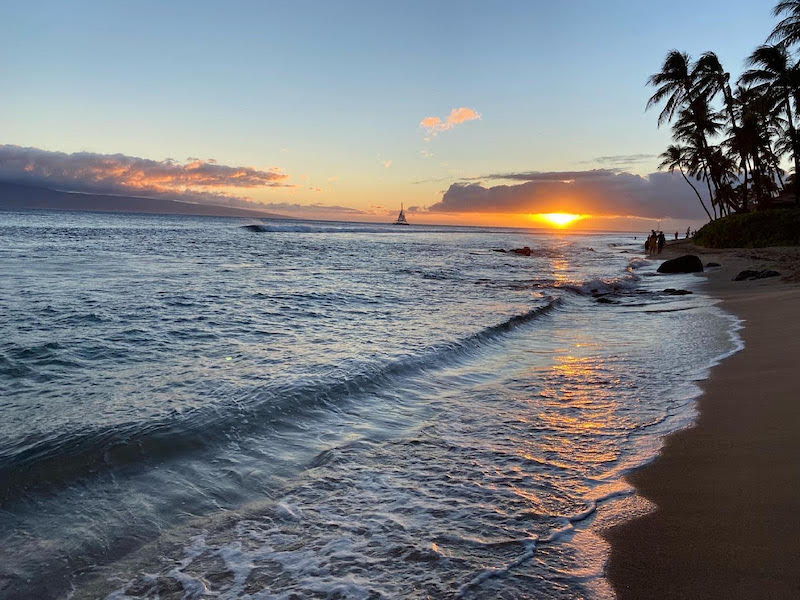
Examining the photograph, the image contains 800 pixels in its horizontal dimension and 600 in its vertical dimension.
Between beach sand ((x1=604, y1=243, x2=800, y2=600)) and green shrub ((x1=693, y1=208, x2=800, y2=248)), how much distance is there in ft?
108

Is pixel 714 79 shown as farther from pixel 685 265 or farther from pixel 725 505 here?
pixel 725 505

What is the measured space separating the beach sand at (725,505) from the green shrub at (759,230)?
108 feet

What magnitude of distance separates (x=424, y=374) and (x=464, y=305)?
7.42m

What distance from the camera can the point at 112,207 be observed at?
173625mm

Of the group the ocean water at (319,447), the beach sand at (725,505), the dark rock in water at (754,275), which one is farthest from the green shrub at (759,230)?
the beach sand at (725,505)

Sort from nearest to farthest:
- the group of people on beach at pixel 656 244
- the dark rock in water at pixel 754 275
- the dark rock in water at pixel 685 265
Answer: the dark rock in water at pixel 754 275 → the dark rock in water at pixel 685 265 → the group of people on beach at pixel 656 244

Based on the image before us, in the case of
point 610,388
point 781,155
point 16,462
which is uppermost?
point 781,155

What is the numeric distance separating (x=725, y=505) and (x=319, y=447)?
3.46m

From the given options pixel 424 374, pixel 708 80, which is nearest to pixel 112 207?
pixel 708 80

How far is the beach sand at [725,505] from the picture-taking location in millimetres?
2680

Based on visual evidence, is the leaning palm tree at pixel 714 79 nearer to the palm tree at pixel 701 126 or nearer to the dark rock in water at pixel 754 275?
the palm tree at pixel 701 126

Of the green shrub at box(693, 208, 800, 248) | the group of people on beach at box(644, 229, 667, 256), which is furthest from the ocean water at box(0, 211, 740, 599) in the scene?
the group of people on beach at box(644, 229, 667, 256)

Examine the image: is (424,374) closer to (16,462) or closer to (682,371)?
(682,371)

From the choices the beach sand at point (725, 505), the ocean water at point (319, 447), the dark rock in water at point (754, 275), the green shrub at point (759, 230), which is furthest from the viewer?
the green shrub at point (759, 230)
